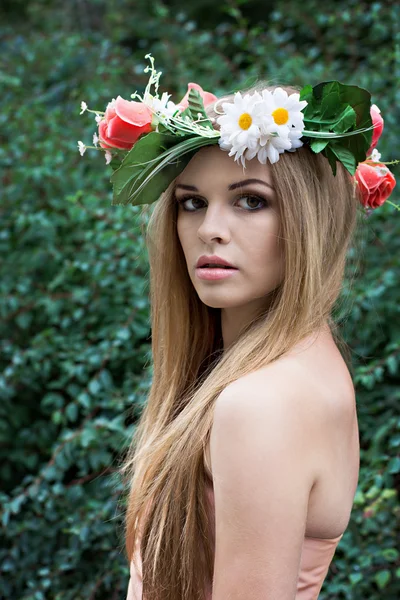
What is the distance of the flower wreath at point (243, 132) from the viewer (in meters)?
1.51

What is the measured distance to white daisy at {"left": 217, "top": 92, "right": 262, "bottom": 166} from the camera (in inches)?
58.4

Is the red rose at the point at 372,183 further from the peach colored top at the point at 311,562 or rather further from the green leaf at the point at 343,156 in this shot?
the peach colored top at the point at 311,562

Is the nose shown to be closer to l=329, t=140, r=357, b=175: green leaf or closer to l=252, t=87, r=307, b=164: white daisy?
l=252, t=87, r=307, b=164: white daisy

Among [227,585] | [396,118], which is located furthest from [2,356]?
[227,585]

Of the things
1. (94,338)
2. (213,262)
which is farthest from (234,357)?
(94,338)

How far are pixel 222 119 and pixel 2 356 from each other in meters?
2.17

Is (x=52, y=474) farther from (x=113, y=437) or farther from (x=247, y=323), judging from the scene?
(x=247, y=323)

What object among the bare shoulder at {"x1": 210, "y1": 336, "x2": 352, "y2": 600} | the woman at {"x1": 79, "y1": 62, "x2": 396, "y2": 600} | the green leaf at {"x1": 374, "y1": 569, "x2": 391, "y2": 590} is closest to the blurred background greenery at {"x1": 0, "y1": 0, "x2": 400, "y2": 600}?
the green leaf at {"x1": 374, "y1": 569, "x2": 391, "y2": 590}

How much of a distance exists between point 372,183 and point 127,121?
58cm

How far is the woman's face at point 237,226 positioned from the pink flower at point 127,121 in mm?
149

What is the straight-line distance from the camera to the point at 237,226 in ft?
5.10

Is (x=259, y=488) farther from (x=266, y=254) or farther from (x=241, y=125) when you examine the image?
(x=241, y=125)

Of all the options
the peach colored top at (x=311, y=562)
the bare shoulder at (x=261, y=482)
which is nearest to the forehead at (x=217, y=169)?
the bare shoulder at (x=261, y=482)

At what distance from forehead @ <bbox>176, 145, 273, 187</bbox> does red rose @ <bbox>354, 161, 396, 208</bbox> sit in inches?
12.3
